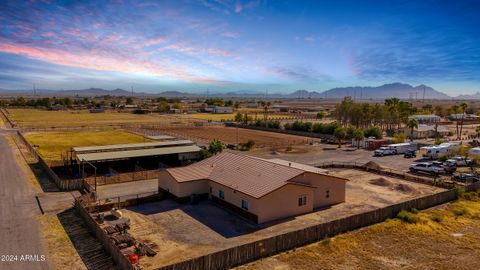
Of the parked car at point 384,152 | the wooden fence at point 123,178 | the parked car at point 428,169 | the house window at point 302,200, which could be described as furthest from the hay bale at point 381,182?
the wooden fence at point 123,178

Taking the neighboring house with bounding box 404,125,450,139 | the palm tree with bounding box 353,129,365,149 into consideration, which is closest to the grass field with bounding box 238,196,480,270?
the palm tree with bounding box 353,129,365,149

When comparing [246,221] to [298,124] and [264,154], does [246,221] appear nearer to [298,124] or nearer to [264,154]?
[264,154]

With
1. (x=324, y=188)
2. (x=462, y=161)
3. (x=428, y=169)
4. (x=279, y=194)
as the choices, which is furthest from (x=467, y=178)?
(x=279, y=194)

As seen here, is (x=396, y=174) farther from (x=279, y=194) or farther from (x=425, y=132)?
(x=425, y=132)

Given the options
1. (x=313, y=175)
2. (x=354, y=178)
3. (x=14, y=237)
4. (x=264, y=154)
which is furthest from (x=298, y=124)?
(x=14, y=237)

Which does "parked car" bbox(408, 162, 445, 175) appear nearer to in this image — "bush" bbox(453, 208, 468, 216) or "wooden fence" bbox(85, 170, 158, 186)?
"bush" bbox(453, 208, 468, 216)

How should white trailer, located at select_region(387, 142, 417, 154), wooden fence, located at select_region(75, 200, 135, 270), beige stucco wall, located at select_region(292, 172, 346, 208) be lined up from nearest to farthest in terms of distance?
wooden fence, located at select_region(75, 200, 135, 270) < beige stucco wall, located at select_region(292, 172, 346, 208) < white trailer, located at select_region(387, 142, 417, 154)
